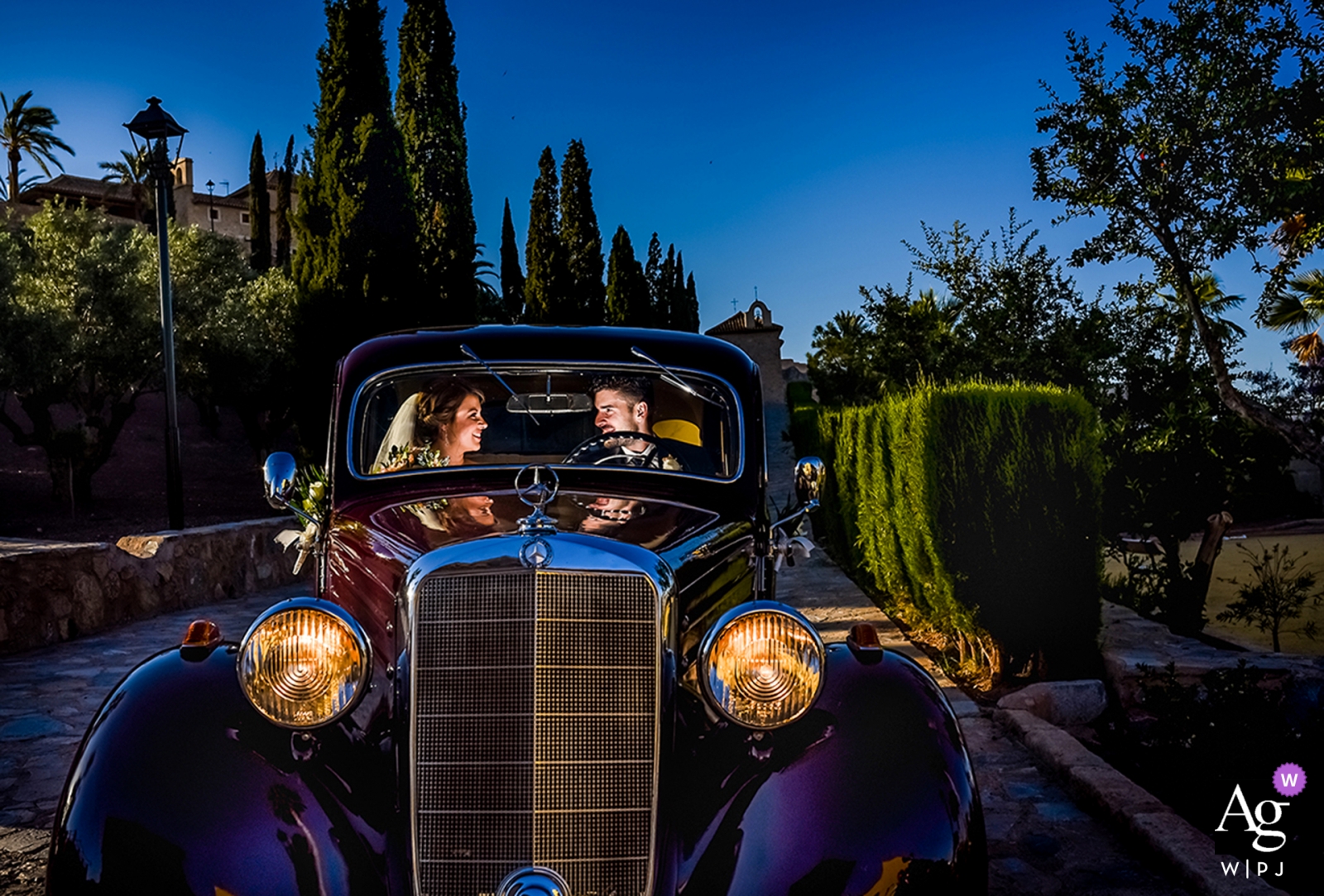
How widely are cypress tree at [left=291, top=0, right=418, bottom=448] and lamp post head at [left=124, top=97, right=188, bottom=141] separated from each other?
708 centimetres

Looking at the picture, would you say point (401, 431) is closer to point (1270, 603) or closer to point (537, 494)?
point (537, 494)

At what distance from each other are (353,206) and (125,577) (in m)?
10.6

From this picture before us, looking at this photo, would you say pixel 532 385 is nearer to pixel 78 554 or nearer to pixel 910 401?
pixel 910 401

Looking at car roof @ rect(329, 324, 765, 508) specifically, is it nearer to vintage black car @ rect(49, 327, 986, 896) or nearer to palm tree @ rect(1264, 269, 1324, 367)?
vintage black car @ rect(49, 327, 986, 896)

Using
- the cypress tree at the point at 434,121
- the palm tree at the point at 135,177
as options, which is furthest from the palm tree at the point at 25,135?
the cypress tree at the point at 434,121

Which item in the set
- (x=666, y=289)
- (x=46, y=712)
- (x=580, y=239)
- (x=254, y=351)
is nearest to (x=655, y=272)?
(x=666, y=289)

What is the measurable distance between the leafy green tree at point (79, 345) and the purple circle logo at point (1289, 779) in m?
18.1

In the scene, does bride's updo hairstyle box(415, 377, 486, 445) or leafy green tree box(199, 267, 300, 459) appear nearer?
bride's updo hairstyle box(415, 377, 486, 445)

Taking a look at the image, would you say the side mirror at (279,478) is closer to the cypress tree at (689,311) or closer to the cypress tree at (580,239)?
the cypress tree at (580,239)

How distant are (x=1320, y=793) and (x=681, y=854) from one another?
8.98 ft

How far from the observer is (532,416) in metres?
3.86

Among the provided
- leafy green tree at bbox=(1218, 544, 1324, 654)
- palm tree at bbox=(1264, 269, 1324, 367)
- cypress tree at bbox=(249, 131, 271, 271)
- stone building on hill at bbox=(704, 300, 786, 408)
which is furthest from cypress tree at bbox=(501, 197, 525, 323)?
leafy green tree at bbox=(1218, 544, 1324, 654)

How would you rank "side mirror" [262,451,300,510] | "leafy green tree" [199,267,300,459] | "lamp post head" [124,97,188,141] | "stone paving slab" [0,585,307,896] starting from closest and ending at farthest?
"side mirror" [262,451,300,510] → "stone paving slab" [0,585,307,896] → "lamp post head" [124,97,188,141] → "leafy green tree" [199,267,300,459]

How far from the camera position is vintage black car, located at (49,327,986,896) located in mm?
2369
